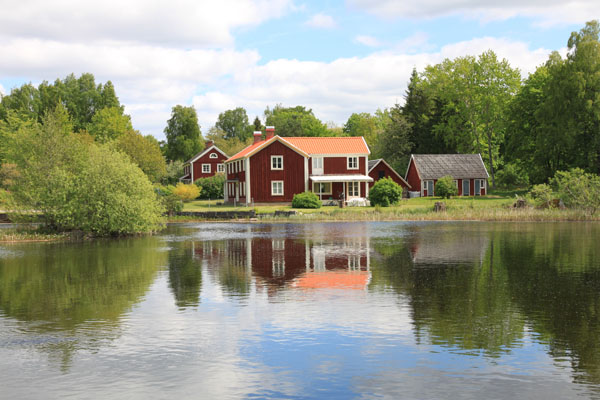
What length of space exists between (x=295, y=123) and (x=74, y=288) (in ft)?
316

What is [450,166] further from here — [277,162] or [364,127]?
[364,127]

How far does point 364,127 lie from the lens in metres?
121

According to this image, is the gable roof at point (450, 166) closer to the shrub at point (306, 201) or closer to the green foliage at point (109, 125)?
the shrub at point (306, 201)

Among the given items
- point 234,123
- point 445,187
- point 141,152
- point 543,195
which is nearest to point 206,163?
point 141,152

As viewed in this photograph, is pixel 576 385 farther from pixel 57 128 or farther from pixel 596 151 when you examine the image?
pixel 596 151

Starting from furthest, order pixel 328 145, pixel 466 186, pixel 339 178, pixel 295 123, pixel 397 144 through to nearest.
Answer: pixel 295 123 < pixel 397 144 < pixel 466 186 < pixel 328 145 < pixel 339 178

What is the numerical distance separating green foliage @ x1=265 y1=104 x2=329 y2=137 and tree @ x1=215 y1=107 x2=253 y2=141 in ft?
26.1

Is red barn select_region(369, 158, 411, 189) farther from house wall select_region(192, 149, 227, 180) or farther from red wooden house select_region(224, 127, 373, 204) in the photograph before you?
house wall select_region(192, 149, 227, 180)

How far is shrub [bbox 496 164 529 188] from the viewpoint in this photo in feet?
281

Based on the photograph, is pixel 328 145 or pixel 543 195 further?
pixel 328 145

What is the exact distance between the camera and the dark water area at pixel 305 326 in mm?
10109

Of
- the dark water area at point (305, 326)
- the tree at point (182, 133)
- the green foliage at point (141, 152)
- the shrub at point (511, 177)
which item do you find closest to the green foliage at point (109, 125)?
the green foliage at point (141, 152)

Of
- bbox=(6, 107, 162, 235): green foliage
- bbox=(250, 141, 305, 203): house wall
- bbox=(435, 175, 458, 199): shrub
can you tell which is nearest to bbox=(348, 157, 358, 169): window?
bbox=(250, 141, 305, 203): house wall

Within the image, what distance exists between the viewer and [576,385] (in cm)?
987
